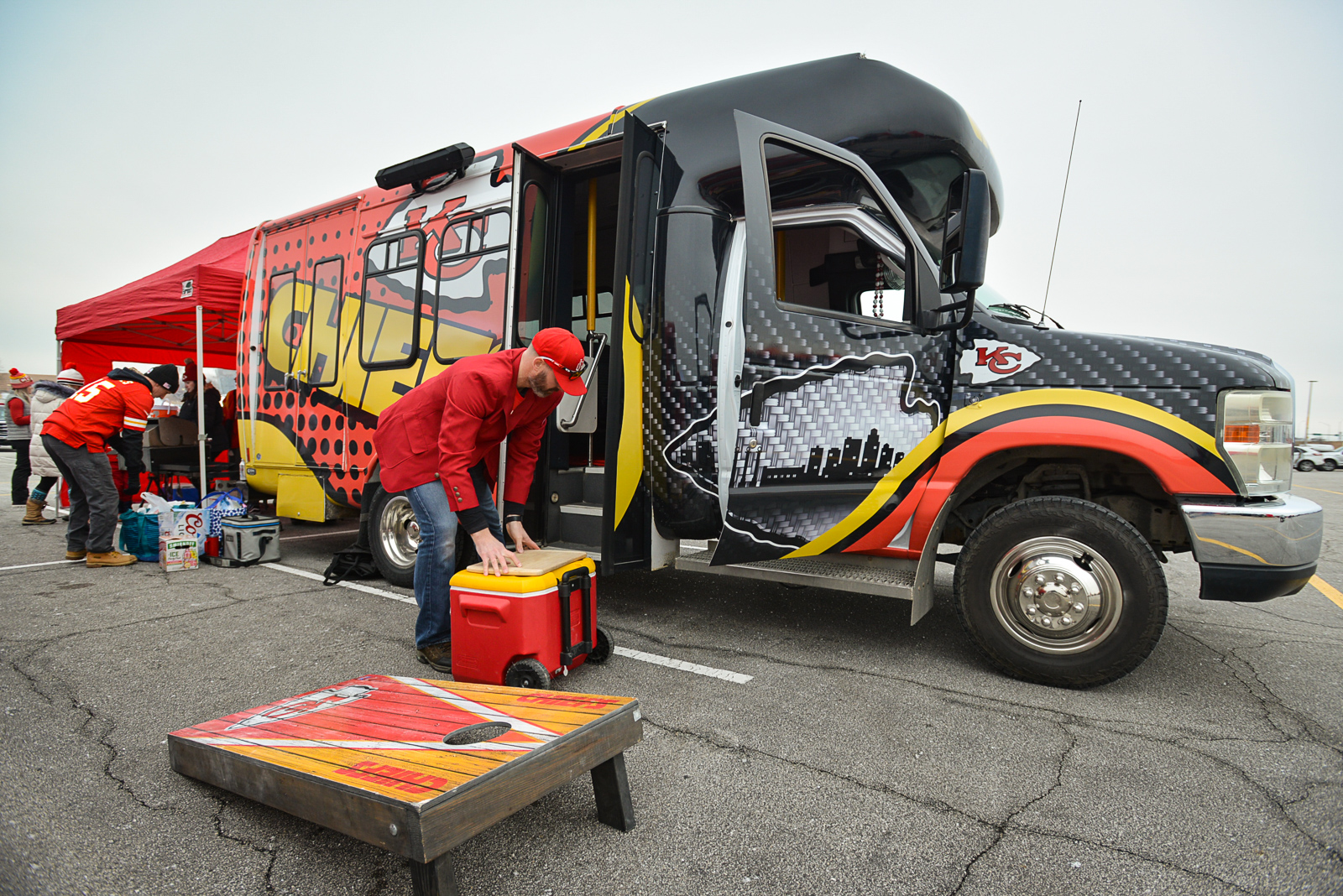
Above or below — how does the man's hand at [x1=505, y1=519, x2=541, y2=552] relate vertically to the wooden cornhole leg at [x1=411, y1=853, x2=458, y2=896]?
above

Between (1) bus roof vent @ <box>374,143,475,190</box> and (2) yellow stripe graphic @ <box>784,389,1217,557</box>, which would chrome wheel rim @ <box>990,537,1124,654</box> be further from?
(1) bus roof vent @ <box>374,143,475,190</box>

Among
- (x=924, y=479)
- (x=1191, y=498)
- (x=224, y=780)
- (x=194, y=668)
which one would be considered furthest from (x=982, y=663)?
(x=194, y=668)

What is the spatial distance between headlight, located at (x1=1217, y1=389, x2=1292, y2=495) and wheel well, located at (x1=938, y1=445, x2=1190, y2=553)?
295 mm

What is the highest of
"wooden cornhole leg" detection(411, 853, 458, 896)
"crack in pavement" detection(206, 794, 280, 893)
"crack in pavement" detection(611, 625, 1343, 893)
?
"wooden cornhole leg" detection(411, 853, 458, 896)

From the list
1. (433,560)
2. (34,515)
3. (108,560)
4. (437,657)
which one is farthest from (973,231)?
(34,515)

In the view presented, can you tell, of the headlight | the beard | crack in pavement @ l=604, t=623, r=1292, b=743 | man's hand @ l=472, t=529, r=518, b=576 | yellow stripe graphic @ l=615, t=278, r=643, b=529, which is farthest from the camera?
yellow stripe graphic @ l=615, t=278, r=643, b=529

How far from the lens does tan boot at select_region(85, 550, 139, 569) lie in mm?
5953

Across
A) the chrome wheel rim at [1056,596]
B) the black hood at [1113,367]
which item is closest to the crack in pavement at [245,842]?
the chrome wheel rim at [1056,596]

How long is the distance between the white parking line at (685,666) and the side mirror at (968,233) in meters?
2.05

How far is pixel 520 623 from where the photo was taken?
300cm

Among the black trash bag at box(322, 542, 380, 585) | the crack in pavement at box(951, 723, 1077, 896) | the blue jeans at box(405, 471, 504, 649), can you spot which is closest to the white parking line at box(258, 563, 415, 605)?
the black trash bag at box(322, 542, 380, 585)

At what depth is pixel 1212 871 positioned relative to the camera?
1.94 meters

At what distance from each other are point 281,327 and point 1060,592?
238 inches

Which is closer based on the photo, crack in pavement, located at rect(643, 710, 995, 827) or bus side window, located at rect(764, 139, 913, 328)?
crack in pavement, located at rect(643, 710, 995, 827)
